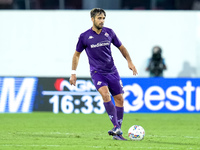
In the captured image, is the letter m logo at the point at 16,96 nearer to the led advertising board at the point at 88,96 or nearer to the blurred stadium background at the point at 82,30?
the led advertising board at the point at 88,96

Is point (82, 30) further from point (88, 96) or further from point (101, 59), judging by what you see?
point (101, 59)

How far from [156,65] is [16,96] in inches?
194

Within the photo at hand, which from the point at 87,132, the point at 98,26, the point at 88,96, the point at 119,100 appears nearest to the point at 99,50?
the point at 98,26

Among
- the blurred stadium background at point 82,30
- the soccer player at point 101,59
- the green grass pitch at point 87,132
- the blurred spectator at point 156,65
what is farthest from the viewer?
the blurred stadium background at point 82,30

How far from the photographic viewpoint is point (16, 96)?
1866 cm

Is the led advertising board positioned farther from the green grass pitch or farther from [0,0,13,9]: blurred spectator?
[0,0,13,9]: blurred spectator

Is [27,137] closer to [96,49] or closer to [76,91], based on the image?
[96,49]

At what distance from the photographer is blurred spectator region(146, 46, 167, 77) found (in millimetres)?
20375

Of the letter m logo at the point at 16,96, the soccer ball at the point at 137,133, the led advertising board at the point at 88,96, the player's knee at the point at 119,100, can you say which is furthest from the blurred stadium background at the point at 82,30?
the soccer ball at the point at 137,133

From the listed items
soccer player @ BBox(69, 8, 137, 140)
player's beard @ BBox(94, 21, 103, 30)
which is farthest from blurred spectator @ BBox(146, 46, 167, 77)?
player's beard @ BBox(94, 21, 103, 30)

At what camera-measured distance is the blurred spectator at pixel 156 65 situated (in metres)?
20.4

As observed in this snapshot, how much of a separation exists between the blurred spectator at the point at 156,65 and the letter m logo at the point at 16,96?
4.16 metres

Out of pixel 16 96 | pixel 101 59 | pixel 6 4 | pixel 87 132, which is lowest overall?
pixel 16 96

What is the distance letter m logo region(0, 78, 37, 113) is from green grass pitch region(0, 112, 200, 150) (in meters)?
0.50
